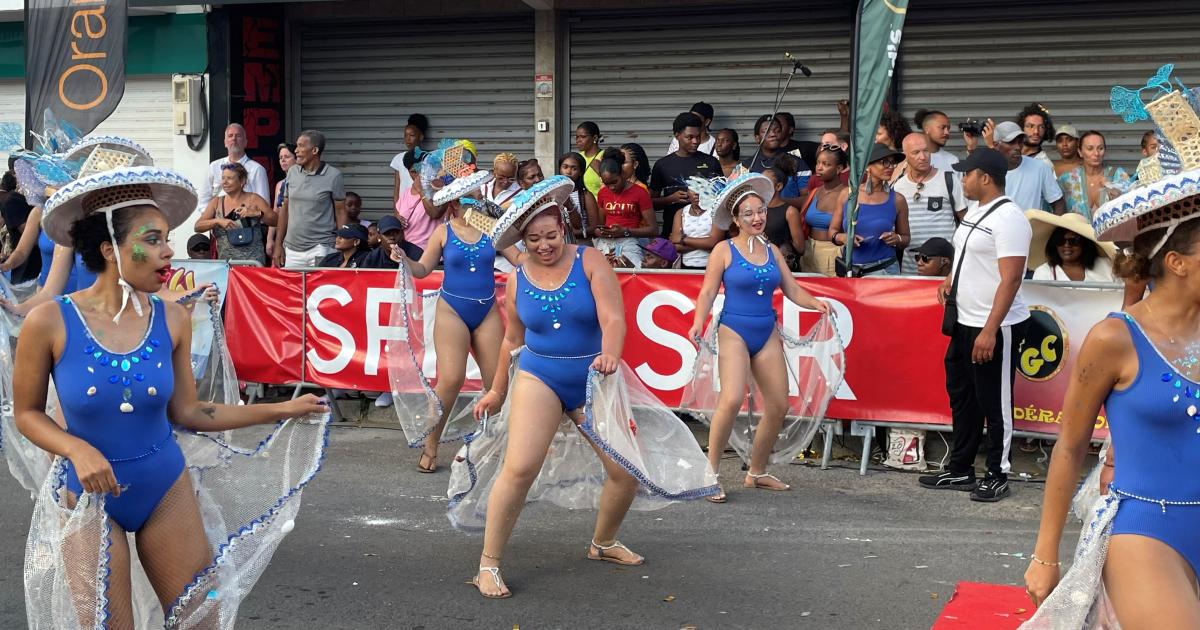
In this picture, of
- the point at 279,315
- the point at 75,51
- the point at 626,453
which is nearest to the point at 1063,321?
the point at 626,453

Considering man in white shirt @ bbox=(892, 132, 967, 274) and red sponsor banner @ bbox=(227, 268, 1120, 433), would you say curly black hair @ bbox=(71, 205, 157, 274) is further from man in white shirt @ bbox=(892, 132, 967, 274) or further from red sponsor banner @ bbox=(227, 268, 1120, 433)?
man in white shirt @ bbox=(892, 132, 967, 274)

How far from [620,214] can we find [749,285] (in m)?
3.56

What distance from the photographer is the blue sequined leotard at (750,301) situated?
811cm

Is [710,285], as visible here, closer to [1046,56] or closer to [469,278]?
[469,278]

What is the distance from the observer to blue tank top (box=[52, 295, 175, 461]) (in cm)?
408

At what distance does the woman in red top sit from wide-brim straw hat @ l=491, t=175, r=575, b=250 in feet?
16.8

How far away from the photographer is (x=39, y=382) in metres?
Result: 4.11

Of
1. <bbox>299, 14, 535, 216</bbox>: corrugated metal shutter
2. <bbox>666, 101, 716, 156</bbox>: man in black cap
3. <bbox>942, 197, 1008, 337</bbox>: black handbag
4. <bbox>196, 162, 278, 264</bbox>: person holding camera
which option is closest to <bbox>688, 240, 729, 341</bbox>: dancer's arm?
<bbox>942, 197, 1008, 337</bbox>: black handbag

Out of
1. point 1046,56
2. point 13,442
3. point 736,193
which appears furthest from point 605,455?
point 1046,56

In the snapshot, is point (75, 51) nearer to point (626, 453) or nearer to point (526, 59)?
point (526, 59)

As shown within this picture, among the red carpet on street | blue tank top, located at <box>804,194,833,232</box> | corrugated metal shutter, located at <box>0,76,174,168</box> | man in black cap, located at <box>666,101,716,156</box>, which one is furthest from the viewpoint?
corrugated metal shutter, located at <box>0,76,174,168</box>

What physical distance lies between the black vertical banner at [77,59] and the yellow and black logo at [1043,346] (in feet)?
26.8

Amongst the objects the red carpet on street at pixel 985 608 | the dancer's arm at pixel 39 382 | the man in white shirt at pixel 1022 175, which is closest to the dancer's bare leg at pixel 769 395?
the red carpet on street at pixel 985 608

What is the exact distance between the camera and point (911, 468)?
888cm
